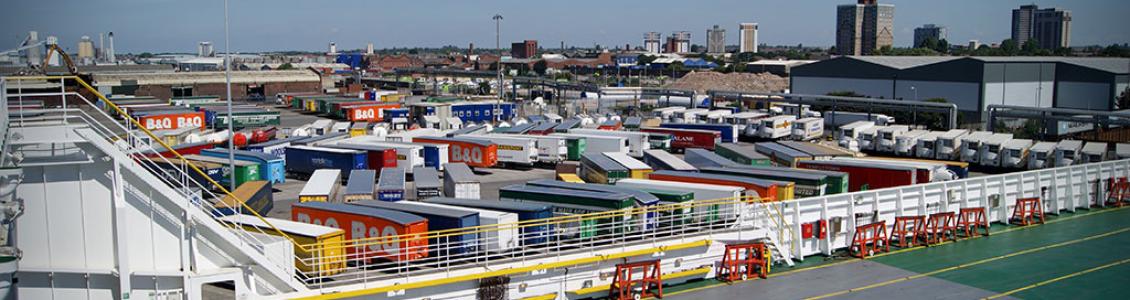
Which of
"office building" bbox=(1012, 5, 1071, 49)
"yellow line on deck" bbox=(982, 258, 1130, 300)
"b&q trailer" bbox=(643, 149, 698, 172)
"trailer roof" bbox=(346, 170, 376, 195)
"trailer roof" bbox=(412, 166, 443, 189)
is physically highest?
"office building" bbox=(1012, 5, 1071, 49)

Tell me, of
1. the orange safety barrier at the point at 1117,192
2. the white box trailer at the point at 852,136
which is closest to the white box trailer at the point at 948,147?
the white box trailer at the point at 852,136

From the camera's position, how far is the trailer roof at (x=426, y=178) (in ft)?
96.7

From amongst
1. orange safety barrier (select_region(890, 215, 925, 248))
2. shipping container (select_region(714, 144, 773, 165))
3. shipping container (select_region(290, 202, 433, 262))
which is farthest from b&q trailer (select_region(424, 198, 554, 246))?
shipping container (select_region(714, 144, 773, 165))

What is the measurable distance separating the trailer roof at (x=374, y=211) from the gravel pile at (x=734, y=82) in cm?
10261

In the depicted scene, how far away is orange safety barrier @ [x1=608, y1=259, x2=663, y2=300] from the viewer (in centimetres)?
1758

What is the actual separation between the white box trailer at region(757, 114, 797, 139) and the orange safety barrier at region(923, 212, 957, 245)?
30.2m

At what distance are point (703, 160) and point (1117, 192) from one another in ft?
48.0

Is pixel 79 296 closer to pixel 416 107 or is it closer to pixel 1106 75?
pixel 416 107

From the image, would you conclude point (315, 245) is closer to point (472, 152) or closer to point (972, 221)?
point (972, 221)

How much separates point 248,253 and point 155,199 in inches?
65.2

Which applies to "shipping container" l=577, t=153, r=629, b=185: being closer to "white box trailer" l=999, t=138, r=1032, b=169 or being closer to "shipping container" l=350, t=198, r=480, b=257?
"shipping container" l=350, t=198, r=480, b=257

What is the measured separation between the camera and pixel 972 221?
82.4ft

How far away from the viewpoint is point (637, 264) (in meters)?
17.7

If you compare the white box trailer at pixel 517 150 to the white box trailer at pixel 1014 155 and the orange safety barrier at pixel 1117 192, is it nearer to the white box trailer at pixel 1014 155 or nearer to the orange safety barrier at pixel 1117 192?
the white box trailer at pixel 1014 155
